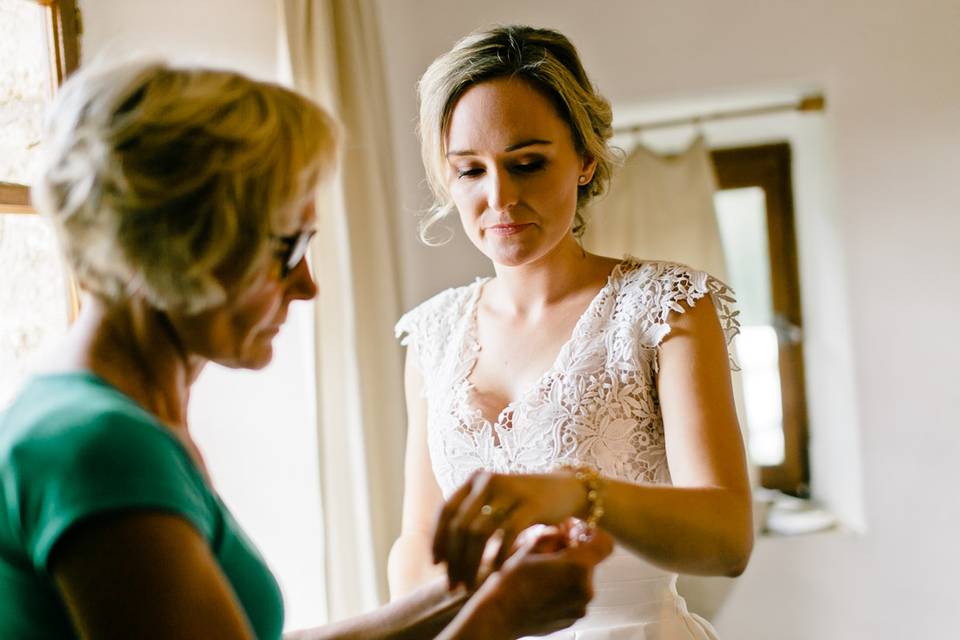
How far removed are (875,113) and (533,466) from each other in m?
2.33

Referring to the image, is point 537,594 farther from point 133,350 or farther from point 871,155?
point 871,155

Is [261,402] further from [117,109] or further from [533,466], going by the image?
[117,109]

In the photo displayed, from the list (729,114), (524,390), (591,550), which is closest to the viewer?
(591,550)

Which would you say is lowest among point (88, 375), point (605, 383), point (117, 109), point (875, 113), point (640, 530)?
point (640, 530)

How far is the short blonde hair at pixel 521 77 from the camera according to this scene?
4.75ft

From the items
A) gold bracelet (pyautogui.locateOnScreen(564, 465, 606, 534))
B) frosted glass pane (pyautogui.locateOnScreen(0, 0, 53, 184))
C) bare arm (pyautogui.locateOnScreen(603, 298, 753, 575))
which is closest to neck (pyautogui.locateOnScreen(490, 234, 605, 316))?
bare arm (pyautogui.locateOnScreen(603, 298, 753, 575))

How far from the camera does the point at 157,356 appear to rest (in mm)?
823

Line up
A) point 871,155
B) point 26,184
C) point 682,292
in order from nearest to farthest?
point 682,292, point 26,184, point 871,155

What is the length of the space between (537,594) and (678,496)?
0.36 metres

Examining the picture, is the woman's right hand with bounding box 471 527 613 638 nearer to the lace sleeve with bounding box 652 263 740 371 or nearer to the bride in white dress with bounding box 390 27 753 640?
the bride in white dress with bounding box 390 27 753 640

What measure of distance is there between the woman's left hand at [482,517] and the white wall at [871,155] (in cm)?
220

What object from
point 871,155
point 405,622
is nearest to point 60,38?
point 405,622

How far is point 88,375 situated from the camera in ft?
2.47

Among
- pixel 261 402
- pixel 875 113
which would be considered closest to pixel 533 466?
pixel 261 402
